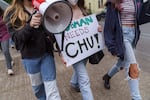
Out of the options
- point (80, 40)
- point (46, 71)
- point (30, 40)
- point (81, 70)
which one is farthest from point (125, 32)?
point (30, 40)

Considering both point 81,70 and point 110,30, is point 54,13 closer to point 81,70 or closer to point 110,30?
point 81,70

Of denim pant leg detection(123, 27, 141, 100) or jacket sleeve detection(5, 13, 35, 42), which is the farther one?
denim pant leg detection(123, 27, 141, 100)

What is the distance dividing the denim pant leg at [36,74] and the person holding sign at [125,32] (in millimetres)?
1028

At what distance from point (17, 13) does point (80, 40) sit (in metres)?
0.96

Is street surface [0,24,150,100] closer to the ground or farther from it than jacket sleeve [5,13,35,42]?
closer to the ground

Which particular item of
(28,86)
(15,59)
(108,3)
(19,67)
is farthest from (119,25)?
(15,59)

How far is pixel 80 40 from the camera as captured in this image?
3.96 m

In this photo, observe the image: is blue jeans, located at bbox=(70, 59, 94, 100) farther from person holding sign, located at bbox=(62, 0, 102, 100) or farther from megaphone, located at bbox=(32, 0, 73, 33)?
megaphone, located at bbox=(32, 0, 73, 33)

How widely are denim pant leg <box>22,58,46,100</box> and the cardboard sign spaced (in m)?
0.41

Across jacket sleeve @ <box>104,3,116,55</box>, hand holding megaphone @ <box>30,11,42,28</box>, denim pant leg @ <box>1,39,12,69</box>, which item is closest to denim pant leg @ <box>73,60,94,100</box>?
jacket sleeve @ <box>104,3,116,55</box>

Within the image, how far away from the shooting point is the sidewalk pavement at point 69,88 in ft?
15.4

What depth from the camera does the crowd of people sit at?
334 cm

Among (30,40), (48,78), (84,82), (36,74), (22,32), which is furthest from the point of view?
(84,82)

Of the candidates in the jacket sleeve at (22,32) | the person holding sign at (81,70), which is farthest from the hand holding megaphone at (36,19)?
the person holding sign at (81,70)
